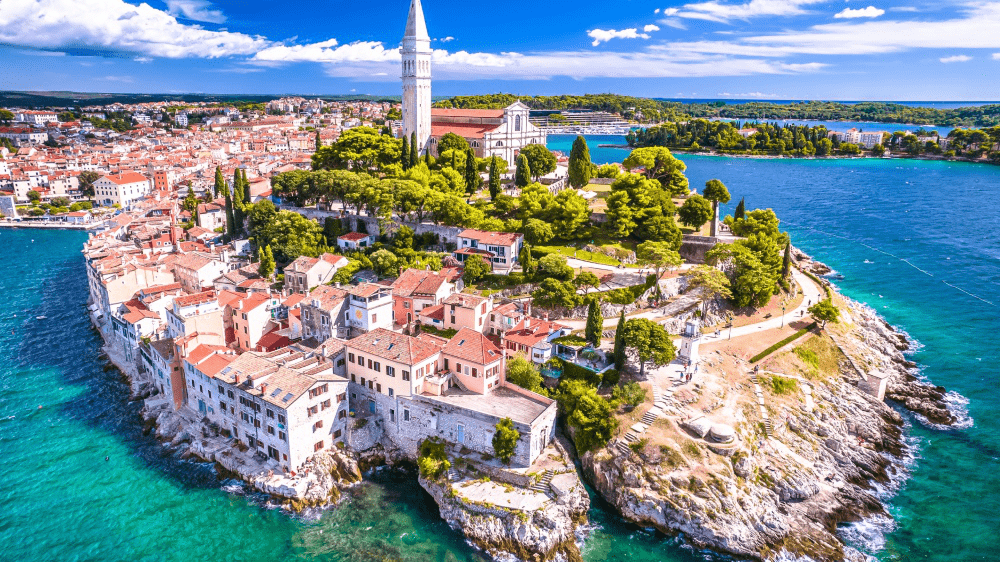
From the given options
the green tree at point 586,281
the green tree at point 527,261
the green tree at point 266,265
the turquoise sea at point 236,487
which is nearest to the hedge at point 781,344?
the turquoise sea at point 236,487

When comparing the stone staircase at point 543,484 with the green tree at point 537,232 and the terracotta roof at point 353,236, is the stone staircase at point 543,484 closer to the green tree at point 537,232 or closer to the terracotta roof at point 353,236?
the green tree at point 537,232

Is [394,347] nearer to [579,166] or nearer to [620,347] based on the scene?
[620,347]

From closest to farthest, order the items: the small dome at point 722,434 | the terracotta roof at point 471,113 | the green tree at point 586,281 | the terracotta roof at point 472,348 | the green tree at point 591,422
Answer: the small dome at point 722,434 → the green tree at point 591,422 → the terracotta roof at point 472,348 → the green tree at point 586,281 → the terracotta roof at point 471,113

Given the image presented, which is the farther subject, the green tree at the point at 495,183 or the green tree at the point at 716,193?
the green tree at the point at 716,193

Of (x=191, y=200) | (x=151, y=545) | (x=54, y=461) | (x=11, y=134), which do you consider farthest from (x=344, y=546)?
(x=11, y=134)

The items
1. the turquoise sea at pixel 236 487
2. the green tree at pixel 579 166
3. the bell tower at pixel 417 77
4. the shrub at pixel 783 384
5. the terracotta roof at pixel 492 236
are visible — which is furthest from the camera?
the bell tower at pixel 417 77

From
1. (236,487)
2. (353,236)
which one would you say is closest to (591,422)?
(236,487)

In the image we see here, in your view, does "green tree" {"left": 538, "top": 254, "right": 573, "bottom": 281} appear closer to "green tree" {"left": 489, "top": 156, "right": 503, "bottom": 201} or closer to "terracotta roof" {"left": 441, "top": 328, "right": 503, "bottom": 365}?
"terracotta roof" {"left": 441, "top": 328, "right": 503, "bottom": 365}
